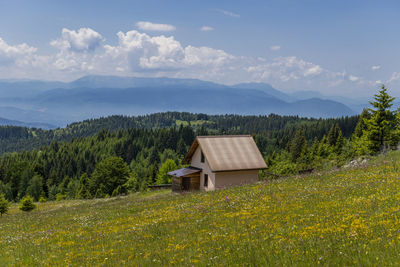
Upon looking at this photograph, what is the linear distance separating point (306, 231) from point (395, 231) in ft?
9.08

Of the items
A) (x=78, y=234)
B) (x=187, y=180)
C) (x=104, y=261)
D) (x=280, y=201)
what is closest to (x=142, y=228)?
(x=78, y=234)

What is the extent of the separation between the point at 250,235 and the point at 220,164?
28.8m

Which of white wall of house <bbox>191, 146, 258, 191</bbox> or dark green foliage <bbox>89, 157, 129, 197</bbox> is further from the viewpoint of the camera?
dark green foliage <bbox>89, 157, 129, 197</bbox>

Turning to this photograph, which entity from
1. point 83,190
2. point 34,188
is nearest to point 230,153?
point 83,190

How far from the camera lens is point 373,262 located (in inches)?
292

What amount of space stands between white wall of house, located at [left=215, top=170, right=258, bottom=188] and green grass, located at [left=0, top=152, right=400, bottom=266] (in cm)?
1879

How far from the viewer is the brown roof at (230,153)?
4116cm

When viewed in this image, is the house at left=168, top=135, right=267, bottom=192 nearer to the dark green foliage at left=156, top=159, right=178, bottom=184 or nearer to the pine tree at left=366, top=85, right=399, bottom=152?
the pine tree at left=366, top=85, right=399, bottom=152

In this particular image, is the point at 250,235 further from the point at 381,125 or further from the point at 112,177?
the point at 112,177

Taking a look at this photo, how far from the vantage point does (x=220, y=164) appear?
4091 cm

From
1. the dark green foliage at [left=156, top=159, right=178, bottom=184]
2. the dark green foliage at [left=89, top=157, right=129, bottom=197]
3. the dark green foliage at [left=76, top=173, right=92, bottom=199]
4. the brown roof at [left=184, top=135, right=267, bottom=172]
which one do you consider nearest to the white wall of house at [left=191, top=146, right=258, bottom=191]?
the brown roof at [left=184, top=135, right=267, bottom=172]

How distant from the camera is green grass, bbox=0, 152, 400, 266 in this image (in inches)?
347

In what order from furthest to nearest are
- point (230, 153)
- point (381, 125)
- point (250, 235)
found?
point (381, 125) < point (230, 153) < point (250, 235)

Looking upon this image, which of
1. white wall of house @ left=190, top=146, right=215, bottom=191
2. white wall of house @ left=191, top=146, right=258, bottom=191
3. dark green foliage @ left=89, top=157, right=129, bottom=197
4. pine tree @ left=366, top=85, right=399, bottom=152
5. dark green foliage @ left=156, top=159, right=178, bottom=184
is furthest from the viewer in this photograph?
dark green foliage @ left=156, top=159, right=178, bottom=184
